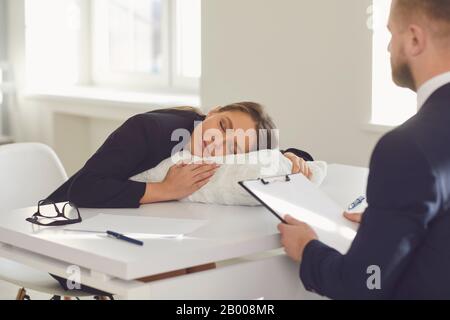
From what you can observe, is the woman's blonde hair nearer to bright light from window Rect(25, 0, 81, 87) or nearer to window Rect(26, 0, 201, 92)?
window Rect(26, 0, 201, 92)

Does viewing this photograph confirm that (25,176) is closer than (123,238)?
No

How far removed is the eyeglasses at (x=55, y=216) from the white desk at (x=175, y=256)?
0.08 feet

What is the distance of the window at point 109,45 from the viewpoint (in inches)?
197

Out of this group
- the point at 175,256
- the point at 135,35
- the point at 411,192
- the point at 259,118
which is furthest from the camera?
the point at 135,35

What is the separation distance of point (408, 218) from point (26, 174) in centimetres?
159

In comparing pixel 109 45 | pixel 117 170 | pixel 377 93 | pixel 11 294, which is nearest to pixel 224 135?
pixel 117 170

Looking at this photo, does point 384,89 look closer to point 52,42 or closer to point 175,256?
point 175,256

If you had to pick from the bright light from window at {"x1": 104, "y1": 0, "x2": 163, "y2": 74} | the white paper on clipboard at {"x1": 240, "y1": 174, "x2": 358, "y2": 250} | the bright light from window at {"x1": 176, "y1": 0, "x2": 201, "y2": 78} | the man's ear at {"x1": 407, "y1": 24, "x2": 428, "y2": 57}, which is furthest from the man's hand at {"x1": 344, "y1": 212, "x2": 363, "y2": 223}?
the bright light from window at {"x1": 104, "y1": 0, "x2": 163, "y2": 74}

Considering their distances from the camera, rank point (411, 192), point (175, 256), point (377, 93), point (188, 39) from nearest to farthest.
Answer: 1. point (411, 192)
2. point (175, 256)
3. point (377, 93)
4. point (188, 39)

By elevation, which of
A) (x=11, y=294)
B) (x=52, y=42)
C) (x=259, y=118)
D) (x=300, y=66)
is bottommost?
(x=11, y=294)

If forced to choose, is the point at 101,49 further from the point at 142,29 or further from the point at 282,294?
the point at 282,294

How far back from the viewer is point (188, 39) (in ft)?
16.2

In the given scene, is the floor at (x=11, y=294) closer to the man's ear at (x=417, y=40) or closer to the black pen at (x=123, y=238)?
the black pen at (x=123, y=238)

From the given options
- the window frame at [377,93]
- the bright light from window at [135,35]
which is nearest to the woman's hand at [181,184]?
the window frame at [377,93]
